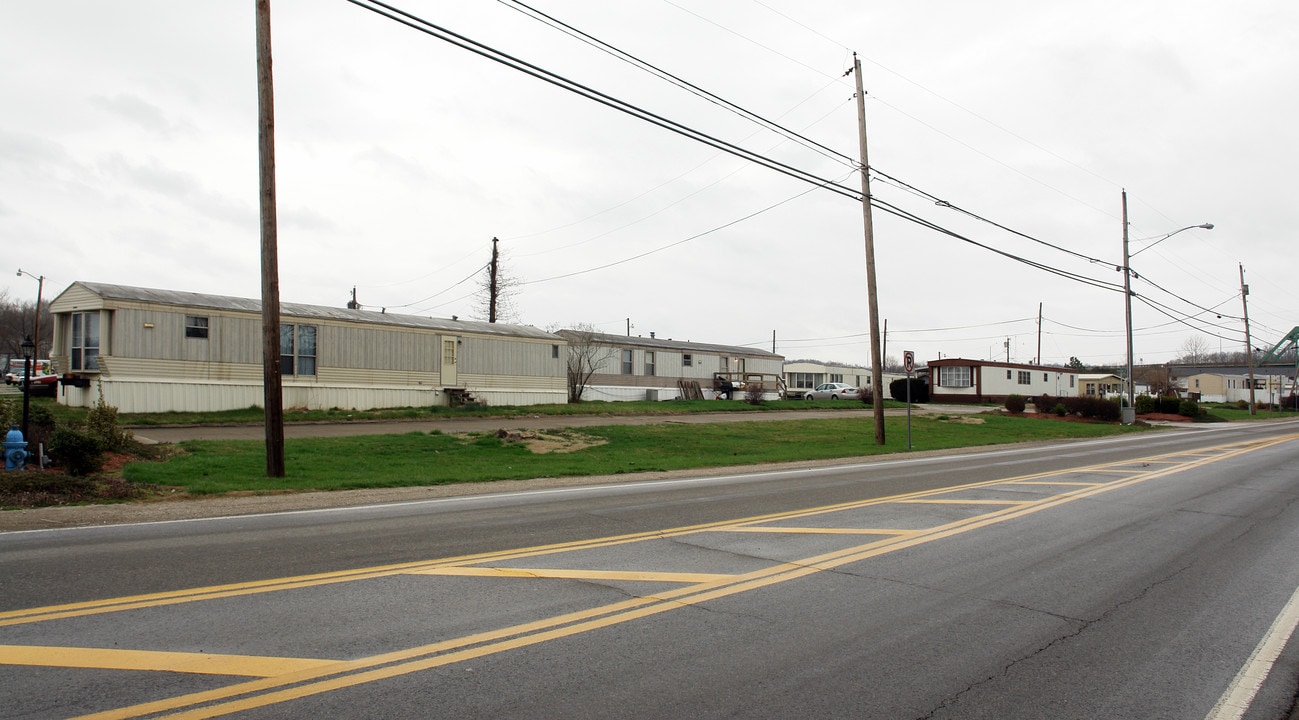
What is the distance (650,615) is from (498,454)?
13844 millimetres

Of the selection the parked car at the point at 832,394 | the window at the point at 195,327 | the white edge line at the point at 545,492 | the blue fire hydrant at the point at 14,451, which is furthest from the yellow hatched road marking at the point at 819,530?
the parked car at the point at 832,394

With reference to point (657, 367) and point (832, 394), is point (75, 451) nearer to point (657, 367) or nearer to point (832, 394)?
point (657, 367)

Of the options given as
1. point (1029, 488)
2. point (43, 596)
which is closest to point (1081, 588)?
point (1029, 488)

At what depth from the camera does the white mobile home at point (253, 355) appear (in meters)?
22.4

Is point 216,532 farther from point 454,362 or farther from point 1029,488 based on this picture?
point 454,362

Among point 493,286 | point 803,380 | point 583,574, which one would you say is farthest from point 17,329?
point 583,574

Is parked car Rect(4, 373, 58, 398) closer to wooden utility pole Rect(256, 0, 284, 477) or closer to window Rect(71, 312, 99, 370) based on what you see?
window Rect(71, 312, 99, 370)

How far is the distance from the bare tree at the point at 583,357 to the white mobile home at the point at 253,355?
18.5 ft

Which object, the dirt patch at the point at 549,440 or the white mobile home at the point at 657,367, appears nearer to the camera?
the dirt patch at the point at 549,440

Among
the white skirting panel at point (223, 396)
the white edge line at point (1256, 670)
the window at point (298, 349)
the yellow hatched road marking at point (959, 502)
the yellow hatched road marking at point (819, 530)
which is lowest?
the white edge line at point (1256, 670)

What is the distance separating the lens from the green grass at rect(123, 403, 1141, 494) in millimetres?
13164

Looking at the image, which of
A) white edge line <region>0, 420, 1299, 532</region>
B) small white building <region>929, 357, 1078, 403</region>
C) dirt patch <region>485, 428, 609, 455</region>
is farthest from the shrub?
small white building <region>929, 357, 1078, 403</region>

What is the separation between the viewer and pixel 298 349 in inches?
1026

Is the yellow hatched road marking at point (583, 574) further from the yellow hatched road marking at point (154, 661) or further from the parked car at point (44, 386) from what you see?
the parked car at point (44, 386)
